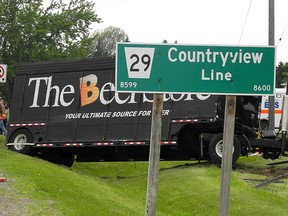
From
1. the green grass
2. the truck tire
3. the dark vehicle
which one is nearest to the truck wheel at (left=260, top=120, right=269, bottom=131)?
the dark vehicle

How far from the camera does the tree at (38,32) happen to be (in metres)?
35.1

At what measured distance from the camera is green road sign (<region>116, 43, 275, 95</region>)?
5.85 metres

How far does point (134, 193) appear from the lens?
1378cm

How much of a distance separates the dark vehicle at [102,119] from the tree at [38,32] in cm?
1696

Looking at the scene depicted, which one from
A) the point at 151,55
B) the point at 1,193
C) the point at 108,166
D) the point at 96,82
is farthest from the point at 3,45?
the point at 151,55

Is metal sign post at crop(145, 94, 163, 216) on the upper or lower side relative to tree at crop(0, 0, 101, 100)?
lower

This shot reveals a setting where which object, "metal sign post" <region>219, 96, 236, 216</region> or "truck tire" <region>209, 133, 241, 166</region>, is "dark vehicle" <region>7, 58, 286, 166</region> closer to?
"truck tire" <region>209, 133, 241, 166</region>

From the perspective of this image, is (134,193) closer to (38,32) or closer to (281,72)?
(38,32)

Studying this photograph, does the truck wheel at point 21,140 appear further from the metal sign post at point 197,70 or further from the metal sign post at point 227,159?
the metal sign post at point 227,159

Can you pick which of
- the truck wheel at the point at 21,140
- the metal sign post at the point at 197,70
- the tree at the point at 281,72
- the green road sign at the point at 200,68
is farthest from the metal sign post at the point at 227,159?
the tree at the point at 281,72

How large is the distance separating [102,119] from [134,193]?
3.67 metres

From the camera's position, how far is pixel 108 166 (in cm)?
2128

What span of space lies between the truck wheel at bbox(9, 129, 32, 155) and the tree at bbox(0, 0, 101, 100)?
55.3 feet

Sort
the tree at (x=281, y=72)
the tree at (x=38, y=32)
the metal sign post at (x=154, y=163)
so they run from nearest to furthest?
the metal sign post at (x=154, y=163) → the tree at (x=38, y=32) → the tree at (x=281, y=72)
